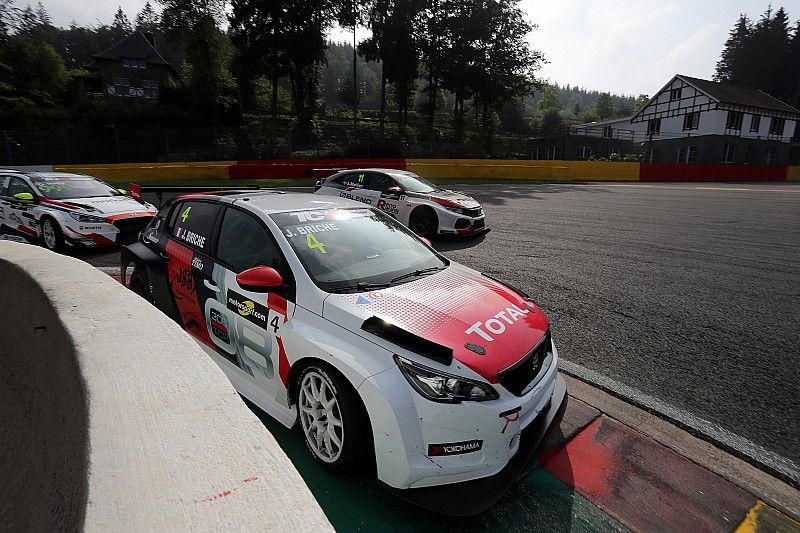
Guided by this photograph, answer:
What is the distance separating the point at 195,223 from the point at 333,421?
2429mm

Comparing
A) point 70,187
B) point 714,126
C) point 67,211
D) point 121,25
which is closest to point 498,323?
point 67,211

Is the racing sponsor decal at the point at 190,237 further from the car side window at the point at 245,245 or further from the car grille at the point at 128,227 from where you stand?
the car grille at the point at 128,227

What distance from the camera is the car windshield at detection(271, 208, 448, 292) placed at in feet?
9.68

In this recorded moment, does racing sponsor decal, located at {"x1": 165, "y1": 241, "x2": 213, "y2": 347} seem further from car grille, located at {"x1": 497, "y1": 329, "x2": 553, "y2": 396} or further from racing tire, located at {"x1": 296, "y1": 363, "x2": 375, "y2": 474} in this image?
car grille, located at {"x1": 497, "y1": 329, "x2": 553, "y2": 396}

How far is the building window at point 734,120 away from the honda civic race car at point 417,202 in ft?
150

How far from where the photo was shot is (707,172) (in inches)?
1121

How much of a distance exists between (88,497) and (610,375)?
3.52 m

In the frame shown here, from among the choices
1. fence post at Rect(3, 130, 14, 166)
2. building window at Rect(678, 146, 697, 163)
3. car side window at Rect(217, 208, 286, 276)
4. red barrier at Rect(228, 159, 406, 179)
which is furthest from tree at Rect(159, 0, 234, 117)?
building window at Rect(678, 146, 697, 163)

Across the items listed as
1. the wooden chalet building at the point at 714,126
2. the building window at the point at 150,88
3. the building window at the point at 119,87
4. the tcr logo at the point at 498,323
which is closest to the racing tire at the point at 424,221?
the tcr logo at the point at 498,323

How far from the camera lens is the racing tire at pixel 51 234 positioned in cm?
726

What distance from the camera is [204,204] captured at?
395 centimetres

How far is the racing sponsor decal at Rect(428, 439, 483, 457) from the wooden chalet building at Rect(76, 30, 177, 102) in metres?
56.3

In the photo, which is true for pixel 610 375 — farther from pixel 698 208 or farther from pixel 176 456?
pixel 698 208

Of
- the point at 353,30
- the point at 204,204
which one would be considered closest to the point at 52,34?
the point at 353,30
